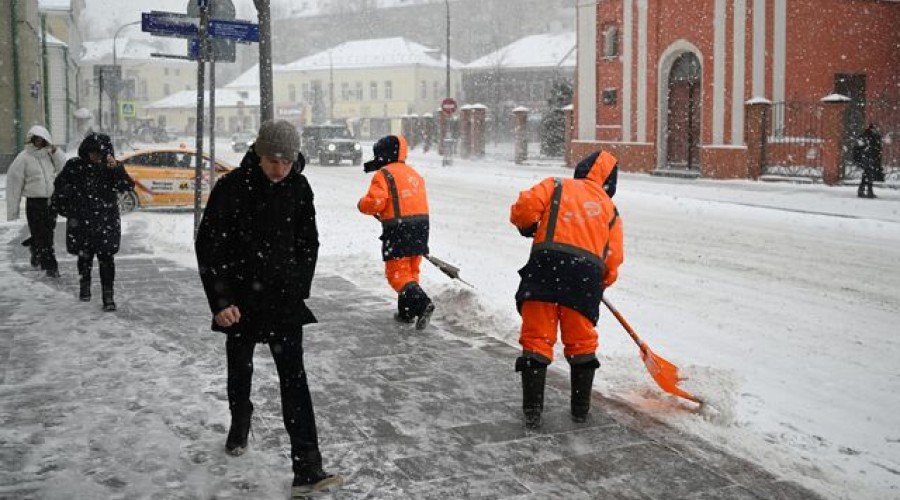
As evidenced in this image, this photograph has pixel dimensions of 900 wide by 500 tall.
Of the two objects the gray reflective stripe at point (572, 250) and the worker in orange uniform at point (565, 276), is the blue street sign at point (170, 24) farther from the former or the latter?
the gray reflective stripe at point (572, 250)

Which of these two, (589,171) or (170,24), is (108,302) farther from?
(589,171)

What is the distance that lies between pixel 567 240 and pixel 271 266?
170cm

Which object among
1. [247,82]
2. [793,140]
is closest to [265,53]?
[793,140]

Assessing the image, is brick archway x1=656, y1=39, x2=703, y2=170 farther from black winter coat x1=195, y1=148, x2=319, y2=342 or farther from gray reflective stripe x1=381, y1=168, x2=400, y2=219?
black winter coat x1=195, y1=148, x2=319, y2=342

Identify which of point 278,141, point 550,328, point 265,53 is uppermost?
point 265,53

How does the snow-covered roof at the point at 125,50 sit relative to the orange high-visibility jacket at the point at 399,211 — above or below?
above

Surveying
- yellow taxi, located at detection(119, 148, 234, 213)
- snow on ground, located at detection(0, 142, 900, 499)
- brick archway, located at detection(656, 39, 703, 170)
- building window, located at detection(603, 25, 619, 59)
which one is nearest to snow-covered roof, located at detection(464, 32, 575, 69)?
building window, located at detection(603, 25, 619, 59)

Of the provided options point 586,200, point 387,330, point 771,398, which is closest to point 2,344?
point 387,330

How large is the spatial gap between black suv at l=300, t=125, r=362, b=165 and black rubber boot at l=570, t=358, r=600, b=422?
3116cm

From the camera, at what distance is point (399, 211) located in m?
7.25

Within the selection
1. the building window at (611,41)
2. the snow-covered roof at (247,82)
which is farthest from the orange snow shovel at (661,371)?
the snow-covered roof at (247,82)

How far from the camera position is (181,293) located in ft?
29.4

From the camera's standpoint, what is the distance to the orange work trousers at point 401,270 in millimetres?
7377

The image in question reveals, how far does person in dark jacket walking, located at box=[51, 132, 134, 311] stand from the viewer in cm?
792
